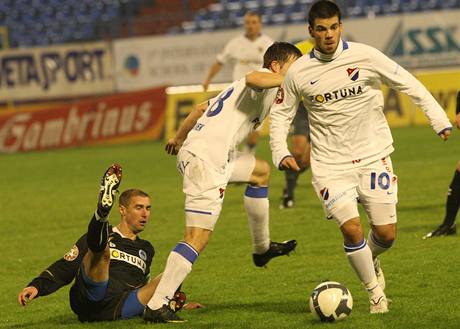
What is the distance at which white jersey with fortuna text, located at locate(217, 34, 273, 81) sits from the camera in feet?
59.6

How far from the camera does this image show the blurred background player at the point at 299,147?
1398 centimetres

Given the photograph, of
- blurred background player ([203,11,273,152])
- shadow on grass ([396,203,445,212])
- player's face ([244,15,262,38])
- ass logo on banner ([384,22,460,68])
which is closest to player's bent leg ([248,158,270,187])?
shadow on grass ([396,203,445,212])

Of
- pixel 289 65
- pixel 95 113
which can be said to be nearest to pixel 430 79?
pixel 95 113

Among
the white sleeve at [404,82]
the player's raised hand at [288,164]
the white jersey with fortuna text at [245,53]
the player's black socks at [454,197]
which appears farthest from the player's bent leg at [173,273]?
the white jersey with fortuna text at [245,53]

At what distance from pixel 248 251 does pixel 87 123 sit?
53.0ft

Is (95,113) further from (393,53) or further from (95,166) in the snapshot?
(393,53)

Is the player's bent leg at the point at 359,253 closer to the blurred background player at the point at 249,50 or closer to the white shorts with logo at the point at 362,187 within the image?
the white shorts with logo at the point at 362,187

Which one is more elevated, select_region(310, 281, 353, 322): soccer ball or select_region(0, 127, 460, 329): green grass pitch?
select_region(310, 281, 353, 322): soccer ball

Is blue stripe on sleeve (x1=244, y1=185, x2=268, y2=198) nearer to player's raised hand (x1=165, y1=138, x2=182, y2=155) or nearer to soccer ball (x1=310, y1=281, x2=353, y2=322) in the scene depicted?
player's raised hand (x1=165, y1=138, x2=182, y2=155)

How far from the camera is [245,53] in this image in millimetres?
18391

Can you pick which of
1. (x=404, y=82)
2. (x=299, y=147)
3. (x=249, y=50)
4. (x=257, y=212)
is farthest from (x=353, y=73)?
(x=249, y=50)

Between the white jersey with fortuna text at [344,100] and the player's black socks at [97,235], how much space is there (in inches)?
49.2

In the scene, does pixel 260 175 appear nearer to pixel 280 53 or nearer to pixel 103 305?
pixel 280 53

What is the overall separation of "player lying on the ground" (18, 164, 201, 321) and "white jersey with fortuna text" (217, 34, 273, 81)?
10106mm
